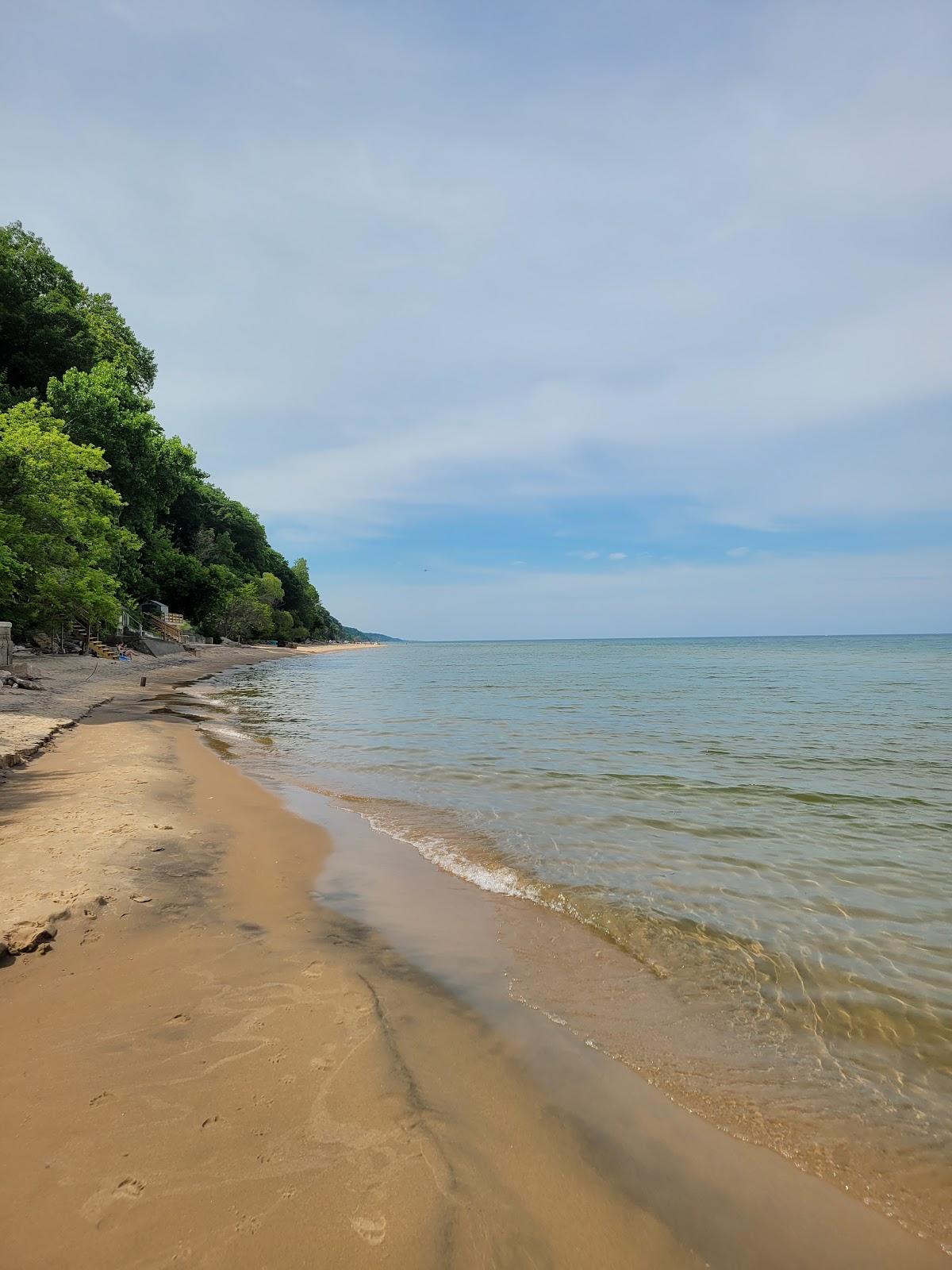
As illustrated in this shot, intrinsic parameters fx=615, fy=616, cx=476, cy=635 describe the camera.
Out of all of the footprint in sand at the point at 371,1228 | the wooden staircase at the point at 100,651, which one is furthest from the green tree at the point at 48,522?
the footprint in sand at the point at 371,1228

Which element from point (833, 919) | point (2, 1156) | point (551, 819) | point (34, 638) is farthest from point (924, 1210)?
point (34, 638)

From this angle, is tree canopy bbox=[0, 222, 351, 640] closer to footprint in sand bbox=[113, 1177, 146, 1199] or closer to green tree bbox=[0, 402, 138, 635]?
green tree bbox=[0, 402, 138, 635]

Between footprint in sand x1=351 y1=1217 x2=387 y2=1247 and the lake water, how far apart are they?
1674 millimetres

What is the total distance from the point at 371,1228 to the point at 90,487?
865 inches

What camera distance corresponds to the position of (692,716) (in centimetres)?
1855

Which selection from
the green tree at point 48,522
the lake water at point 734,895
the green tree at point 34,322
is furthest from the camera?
the green tree at point 34,322

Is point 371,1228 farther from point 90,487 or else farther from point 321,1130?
point 90,487

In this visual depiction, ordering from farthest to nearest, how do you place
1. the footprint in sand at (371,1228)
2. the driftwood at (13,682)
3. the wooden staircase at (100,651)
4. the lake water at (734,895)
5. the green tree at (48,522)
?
the wooden staircase at (100,651) < the green tree at (48,522) < the driftwood at (13,682) < the lake water at (734,895) < the footprint in sand at (371,1228)

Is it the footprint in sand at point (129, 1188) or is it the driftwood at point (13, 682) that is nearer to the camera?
the footprint in sand at point (129, 1188)

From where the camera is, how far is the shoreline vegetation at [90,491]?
1809 centimetres

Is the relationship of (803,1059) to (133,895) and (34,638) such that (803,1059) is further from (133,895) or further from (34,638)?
(34,638)

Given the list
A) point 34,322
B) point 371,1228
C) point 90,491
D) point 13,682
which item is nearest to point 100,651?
point 90,491

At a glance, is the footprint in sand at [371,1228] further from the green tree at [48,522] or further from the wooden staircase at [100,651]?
the wooden staircase at [100,651]

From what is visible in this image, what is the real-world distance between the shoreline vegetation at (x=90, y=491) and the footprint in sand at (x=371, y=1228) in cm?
1860
